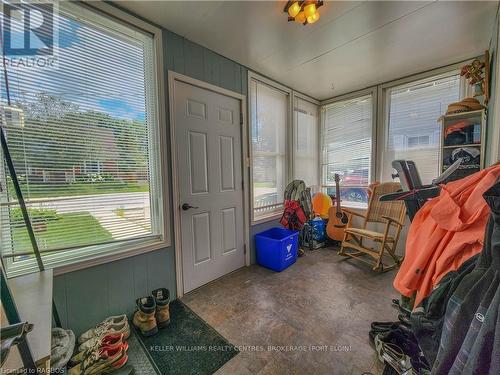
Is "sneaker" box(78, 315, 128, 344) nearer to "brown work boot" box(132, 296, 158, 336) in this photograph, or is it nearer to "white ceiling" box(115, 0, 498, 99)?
"brown work boot" box(132, 296, 158, 336)

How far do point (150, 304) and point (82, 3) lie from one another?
2.24m

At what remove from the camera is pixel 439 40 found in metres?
2.09

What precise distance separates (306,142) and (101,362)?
11.5 feet

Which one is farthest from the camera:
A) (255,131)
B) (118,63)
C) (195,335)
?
(255,131)

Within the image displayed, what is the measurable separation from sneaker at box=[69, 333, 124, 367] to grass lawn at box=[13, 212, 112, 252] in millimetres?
666

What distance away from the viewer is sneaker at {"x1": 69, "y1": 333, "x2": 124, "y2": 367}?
1.27m

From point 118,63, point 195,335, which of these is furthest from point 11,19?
point 195,335

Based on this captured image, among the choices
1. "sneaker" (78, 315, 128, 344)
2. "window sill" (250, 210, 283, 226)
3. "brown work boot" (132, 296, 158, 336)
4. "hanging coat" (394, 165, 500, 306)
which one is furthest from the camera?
"window sill" (250, 210, 283, 226)

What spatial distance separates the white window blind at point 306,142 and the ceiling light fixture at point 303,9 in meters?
1.78

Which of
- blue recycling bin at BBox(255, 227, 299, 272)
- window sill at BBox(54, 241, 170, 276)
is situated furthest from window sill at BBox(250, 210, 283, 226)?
window sill at BBox(54, 241, 170, 276)

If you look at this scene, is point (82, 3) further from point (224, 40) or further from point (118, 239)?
point (118, 239)

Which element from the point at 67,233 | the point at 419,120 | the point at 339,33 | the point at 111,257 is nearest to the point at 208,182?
the point at 111,257

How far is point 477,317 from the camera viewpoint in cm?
59

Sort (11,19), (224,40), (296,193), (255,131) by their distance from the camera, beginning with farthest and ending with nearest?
(296,193) → (255,131) → (224,40) → (11,19)
